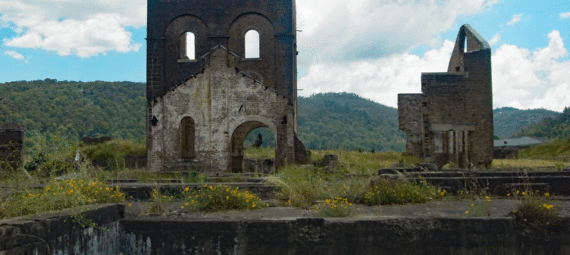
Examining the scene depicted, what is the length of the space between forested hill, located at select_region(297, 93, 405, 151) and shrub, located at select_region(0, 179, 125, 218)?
143ft

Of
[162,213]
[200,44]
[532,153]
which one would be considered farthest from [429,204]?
[532,153]

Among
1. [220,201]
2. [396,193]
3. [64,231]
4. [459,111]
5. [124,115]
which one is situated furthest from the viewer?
[124,115]

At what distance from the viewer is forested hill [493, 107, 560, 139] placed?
102 meters

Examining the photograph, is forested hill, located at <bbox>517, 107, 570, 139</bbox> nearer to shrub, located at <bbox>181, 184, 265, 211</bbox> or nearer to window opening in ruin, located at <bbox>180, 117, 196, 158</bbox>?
window opening in ruin, located at <bbox>180, 117, 196, 158</bbox>

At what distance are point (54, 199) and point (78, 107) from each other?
47.5 metres

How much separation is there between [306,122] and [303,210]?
60561mm

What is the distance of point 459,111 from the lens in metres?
21.3

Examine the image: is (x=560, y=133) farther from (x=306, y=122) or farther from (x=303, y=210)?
(x=303, y=210)

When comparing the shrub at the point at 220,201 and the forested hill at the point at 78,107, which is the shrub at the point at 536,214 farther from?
the forested hill at the point at 78,107

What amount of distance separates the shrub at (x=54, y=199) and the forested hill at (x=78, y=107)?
3098 centimetres

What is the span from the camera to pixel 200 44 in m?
24.5

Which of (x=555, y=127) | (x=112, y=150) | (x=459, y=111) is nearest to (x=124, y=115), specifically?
(x=112, y=150)

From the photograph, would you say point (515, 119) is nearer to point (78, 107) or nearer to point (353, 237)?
point (78, 107)

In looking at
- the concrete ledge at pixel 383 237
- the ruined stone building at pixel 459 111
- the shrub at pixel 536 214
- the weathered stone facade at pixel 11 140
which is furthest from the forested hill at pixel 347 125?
the concrete ledge at pixel 383 237
